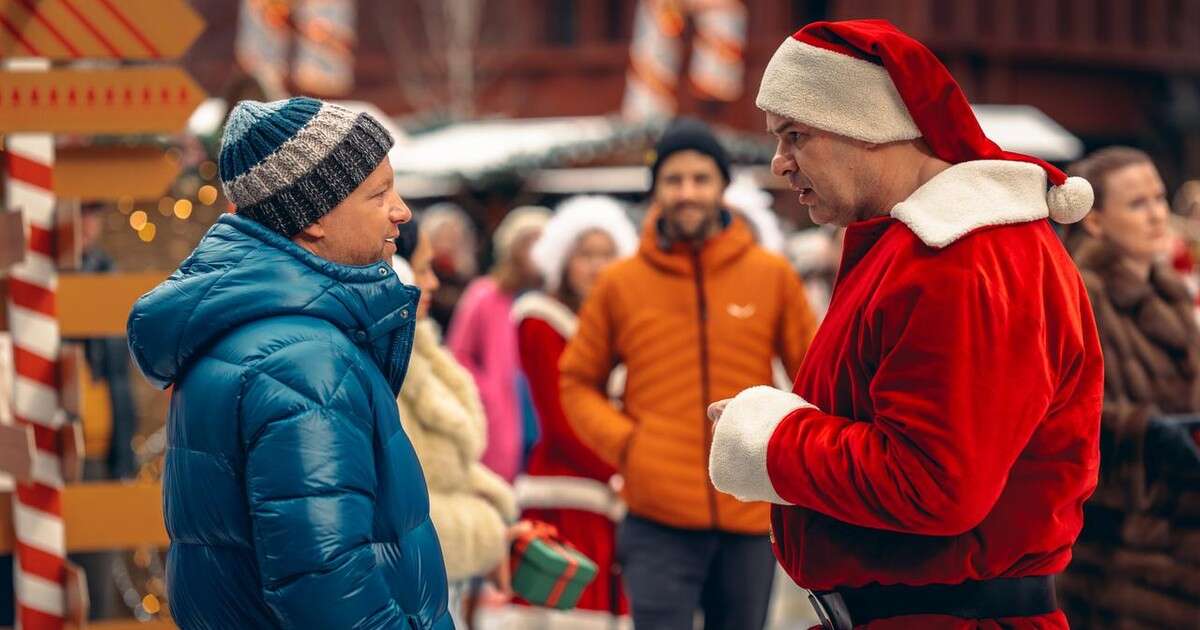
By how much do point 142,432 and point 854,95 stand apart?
18.6 ft

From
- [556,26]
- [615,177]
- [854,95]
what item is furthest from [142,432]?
[556,26]

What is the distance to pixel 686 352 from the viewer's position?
5371 mm

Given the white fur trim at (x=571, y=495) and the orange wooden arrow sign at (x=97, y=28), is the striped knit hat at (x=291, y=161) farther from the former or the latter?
the white fur trim at (x=571, y=495)

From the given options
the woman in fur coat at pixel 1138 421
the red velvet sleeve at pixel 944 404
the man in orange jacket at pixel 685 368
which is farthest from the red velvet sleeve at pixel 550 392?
the red velvet sleeve at pixel 944 404

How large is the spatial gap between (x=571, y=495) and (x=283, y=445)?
4.07m

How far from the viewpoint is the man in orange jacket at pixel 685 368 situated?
17.2 ft

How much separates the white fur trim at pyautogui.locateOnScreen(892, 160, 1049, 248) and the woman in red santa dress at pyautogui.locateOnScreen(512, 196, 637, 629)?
3883 millimetres

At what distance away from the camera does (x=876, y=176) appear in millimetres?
3088

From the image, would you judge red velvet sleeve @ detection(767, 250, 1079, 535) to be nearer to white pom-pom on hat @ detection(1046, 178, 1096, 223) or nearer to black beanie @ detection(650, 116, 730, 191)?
white pom-pom on hat @ detection(1046, 178, 1096, 223)

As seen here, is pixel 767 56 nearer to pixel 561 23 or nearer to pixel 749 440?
pixel 561 23

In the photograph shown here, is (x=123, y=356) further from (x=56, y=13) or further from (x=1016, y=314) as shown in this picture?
(x=1016, y=314)

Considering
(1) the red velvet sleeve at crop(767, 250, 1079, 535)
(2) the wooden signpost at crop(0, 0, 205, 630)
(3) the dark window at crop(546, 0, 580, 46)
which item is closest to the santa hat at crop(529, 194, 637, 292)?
(2) the wooden signpost at crop(0, 0, 205, 630)

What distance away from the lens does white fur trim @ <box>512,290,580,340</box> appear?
716 cm

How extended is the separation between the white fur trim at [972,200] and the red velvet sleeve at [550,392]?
3.90 metres
